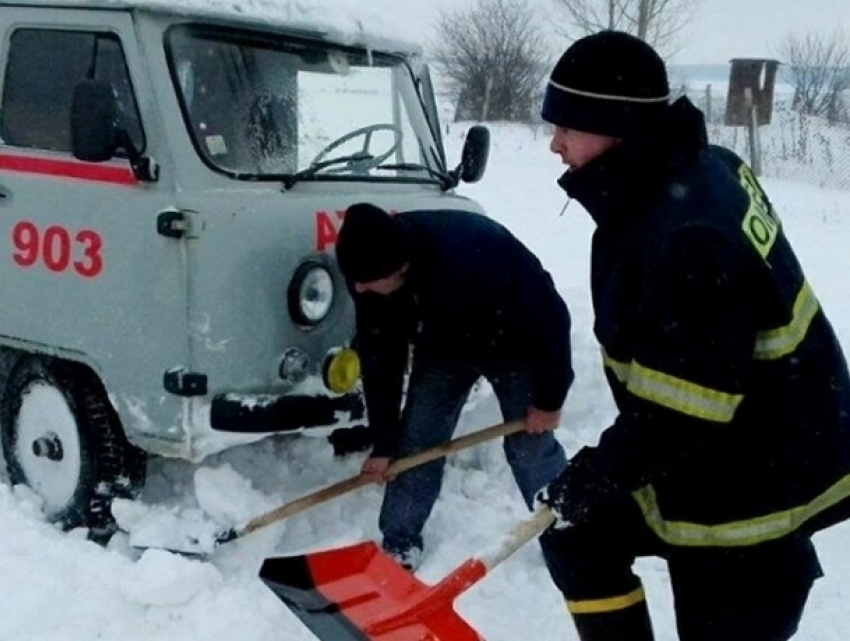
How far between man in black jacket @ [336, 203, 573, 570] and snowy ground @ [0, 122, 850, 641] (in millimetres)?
331

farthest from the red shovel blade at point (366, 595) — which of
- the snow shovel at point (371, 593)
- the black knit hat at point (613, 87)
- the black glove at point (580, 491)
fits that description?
the black knit hat at point (613, 87)

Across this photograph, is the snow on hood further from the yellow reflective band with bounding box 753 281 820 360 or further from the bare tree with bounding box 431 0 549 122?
the bare tree with bounding box 431 0 549 122

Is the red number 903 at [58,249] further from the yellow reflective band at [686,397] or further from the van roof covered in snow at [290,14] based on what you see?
the yellow reflective band at [686,397]

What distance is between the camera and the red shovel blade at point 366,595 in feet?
10.3

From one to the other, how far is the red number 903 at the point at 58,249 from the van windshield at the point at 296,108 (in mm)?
538

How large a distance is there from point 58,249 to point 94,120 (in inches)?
26.1

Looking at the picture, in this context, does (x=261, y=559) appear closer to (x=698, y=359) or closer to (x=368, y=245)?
(x=368, y=245)

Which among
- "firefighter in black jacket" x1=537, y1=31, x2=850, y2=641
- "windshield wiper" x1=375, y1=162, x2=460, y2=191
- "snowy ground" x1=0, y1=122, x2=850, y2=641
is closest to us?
"firefighter in black jacket" x1=537, y1=31, x2=850, y2=641

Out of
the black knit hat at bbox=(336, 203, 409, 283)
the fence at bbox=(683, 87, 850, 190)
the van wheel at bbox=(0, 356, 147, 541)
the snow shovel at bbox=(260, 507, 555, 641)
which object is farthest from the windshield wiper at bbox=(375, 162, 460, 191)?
the fence at bbox=(683, 87, 850, 190)

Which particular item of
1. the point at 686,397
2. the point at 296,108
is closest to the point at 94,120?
the point at 296,108

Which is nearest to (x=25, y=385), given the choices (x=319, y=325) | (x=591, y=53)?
(x=319, y=325)

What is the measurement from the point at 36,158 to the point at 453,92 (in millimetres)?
26769

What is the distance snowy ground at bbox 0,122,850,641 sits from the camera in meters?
3.83

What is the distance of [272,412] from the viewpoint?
13.4 ft
